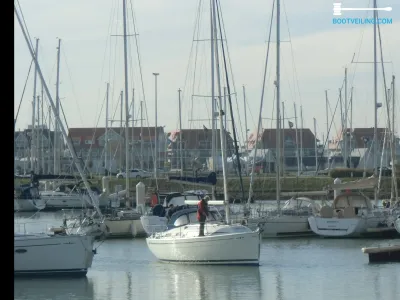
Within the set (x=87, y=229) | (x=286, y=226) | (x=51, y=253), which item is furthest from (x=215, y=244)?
(x=286, y=226)

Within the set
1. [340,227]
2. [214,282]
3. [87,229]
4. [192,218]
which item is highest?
[192,218]

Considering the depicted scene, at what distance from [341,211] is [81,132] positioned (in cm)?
11464

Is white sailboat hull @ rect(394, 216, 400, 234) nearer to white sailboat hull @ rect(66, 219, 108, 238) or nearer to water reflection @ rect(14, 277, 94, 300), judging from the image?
white sailboat hull @ rect(66, 219, 108, 238)

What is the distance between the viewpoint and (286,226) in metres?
40.7

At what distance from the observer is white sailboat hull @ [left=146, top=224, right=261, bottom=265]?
2838cm

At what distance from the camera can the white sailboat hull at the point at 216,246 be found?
28375 mm

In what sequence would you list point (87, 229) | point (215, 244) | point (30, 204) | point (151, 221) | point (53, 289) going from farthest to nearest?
point (30, 204) → point (151, 221) → point (87, 229) → point (215, 244) → point (53, 289)

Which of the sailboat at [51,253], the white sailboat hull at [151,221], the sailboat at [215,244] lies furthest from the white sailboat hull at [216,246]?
the white sailboat hull at [151,221]

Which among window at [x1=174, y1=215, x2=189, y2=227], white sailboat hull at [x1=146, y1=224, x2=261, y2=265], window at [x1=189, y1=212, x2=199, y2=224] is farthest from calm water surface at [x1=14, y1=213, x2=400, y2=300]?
window at [x1=189, y1=212, x2=199, y2=224]

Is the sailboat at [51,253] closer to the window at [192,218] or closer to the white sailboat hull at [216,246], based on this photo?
the white sailboat hull at [216,246]

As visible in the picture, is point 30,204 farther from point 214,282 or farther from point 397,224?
point 214,282

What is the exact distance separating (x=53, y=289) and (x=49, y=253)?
150 centimetres

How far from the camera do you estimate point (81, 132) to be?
152 metres

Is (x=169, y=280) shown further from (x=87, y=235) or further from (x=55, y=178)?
(x=55, y=178)
